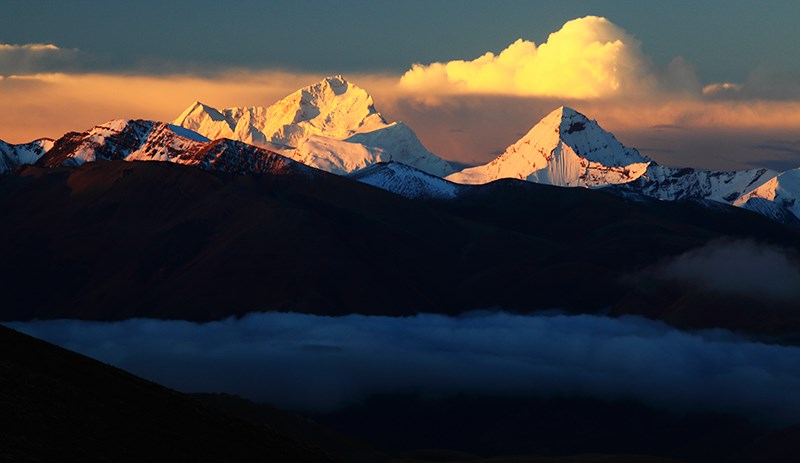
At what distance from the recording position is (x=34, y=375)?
348ft

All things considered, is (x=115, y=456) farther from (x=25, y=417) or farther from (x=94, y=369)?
(x=94, y=369)

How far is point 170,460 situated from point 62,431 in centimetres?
739

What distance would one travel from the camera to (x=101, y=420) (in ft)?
339

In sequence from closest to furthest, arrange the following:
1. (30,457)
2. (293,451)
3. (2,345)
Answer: (30,457) → (2,345) → (293,451)

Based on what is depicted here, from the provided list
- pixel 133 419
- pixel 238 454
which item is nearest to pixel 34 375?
pixel 133 419

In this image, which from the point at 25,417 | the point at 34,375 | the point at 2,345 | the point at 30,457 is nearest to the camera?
the point at 30,457

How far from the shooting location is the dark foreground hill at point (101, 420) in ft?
309

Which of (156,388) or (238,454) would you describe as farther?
(156,388)

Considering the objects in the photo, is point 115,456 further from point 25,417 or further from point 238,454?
point 238,454

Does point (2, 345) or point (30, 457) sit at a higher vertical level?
point (2, 345)

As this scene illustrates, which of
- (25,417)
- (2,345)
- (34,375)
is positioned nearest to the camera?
(25,417)

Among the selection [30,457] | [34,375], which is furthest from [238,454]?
[30,457]

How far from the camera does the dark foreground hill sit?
94.1 m

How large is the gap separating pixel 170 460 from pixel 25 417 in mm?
9840
